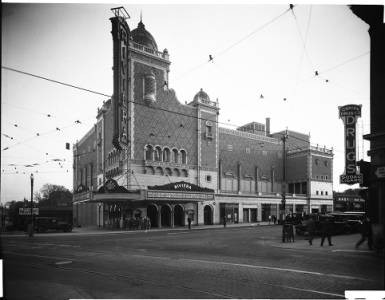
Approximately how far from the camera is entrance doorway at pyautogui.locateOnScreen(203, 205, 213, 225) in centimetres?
4222

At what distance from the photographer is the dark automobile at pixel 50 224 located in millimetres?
33062

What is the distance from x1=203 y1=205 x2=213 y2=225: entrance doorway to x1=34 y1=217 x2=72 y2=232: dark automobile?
15.3 meters

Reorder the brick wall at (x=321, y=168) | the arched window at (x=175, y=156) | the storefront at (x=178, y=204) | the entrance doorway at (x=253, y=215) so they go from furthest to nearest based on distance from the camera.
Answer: the brick wall at (x=321, y=168) → the entrance doorway at (x=253, y=215) → the arched window at (x=175, y=156) → the storefront at (x=178, y=204)

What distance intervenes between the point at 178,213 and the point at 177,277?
31.5 metres

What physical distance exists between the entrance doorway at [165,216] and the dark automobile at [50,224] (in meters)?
9.56

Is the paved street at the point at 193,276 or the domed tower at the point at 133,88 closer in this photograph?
the paved street at the point at 193,276

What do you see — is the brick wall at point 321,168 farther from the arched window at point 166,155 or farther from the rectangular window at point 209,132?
the arched window at point 166,155

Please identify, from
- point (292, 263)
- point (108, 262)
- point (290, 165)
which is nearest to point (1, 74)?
point (108, 262)

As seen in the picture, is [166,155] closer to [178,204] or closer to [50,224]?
[178,204]

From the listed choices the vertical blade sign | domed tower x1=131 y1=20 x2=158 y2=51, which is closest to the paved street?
domed tower x1=131 y1=20 x2=158 y2=51

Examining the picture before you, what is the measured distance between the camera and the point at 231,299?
6.87 metres

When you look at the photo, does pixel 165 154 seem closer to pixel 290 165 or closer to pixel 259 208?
pixel 259 208

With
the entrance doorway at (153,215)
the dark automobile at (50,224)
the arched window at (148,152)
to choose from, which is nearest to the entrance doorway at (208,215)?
the entrance doorway at (153,215)

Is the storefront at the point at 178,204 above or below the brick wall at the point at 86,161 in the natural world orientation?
below
